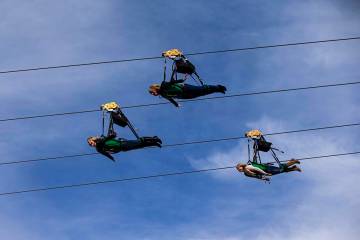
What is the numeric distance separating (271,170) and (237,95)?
774 centimetres

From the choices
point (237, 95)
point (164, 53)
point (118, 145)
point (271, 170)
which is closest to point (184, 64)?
point (164, 53)

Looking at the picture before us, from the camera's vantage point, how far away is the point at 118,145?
37.9m

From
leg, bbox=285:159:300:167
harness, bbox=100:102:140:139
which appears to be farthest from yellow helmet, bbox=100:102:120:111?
leg, bbox=285:159:300:167

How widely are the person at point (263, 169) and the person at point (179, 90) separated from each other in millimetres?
5738

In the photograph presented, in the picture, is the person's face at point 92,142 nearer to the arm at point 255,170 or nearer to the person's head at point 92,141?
the person's head at point 92,141

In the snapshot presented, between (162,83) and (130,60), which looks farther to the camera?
(162,83)

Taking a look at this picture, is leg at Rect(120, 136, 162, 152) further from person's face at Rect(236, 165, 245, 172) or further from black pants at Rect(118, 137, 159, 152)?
person's face at Rect(236, 165, 245, 172)

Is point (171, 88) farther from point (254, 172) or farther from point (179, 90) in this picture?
point (254, 172)

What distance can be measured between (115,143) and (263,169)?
9.27 metres

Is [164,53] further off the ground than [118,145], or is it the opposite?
[164,53]

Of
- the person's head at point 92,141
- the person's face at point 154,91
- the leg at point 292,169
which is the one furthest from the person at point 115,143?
the leg at point 292,169

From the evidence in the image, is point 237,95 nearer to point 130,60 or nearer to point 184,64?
point 184,64

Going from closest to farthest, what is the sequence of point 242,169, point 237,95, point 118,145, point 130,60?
point 130,60 < point 237,95 < point 118,145 < point 242,169

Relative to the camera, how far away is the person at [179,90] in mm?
37219
